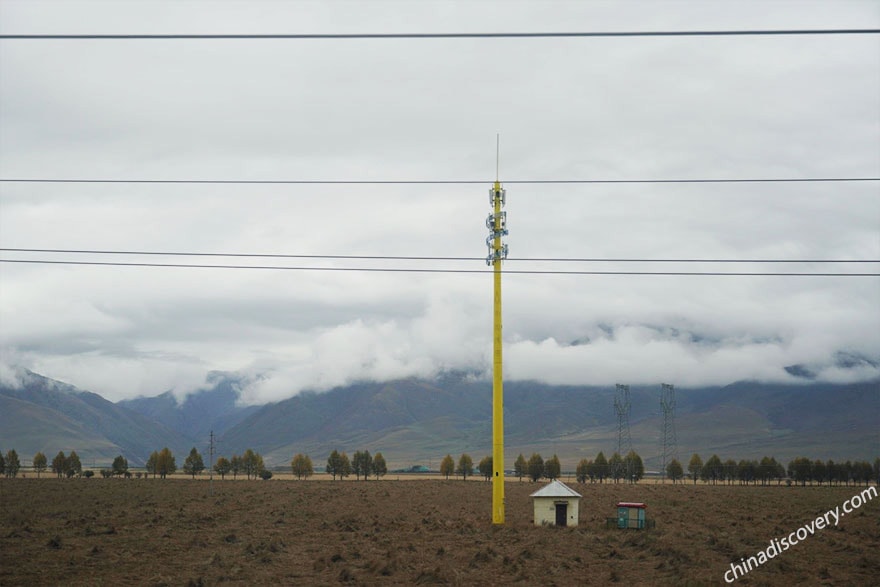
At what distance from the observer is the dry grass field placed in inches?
1294

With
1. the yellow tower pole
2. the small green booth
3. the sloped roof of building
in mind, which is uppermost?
the yellow tower pole

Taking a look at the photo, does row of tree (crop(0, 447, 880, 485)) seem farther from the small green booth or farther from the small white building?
the small white building

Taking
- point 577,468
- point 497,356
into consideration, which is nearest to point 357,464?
point 577,468

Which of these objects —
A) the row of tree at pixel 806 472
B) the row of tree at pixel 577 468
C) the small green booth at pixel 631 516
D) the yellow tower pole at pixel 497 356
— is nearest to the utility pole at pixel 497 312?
the yellow tower pole at pixel 497 356

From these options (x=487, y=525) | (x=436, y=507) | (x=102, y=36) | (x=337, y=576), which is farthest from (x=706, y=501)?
(x=102, y=36)

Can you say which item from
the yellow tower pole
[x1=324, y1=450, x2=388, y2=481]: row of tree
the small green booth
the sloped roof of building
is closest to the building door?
the sloped roof of building

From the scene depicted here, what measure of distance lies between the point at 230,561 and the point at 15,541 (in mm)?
13663

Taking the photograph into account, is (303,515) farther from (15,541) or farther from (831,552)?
(831,552)

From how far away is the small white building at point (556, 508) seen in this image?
4919 centimetres

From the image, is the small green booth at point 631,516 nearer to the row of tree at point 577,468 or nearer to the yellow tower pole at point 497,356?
the yellow tower pole at point 497,356

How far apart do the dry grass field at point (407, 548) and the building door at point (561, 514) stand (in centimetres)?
111

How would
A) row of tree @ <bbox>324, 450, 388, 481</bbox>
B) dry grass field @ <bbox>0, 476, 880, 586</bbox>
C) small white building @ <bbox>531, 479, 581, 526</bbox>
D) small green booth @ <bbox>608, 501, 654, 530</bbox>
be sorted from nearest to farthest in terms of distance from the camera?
dry grass field @ <bbox>0, 476, 880, 586</bbox> < small green booth @ <bbox>608, 501, 654, 530</bbox> < small white building @ <bbox>531, 479, 581, 526</bbox> < row of tree @ <bbox>324, 450, 388, 481</bbox>

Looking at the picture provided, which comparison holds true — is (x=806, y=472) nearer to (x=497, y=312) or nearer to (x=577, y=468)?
(x=577, y=468)

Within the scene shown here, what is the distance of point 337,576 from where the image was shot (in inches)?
1308
